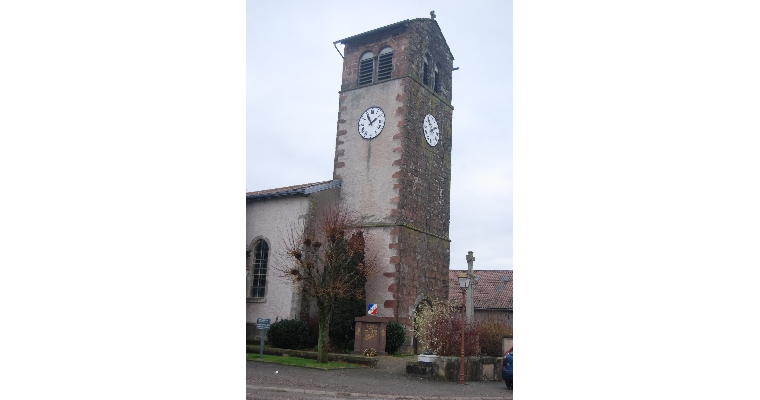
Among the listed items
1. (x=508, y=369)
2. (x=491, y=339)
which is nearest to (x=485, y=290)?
(x=491, y=339)

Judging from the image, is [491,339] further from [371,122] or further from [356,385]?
[371,122]

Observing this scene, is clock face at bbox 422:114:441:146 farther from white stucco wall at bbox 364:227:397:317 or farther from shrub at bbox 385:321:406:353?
shrub at bbox 385:321:406:353

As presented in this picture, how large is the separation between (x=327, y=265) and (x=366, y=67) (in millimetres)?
6808

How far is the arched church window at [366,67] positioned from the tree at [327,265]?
4464 mm

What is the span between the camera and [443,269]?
17.2 m

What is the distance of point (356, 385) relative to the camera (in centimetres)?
911

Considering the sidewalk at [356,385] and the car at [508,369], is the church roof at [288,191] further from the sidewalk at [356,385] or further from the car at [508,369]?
the car at [508,369]

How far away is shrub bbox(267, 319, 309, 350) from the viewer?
12.8 metres

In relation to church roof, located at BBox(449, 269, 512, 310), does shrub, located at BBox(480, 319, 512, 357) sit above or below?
below

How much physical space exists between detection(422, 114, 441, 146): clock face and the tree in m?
3.76

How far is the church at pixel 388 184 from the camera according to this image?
14.2 metres

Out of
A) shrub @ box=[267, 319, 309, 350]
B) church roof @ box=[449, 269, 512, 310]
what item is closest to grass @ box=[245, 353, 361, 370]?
shrub @ box=[267, 319, 309, 350]
